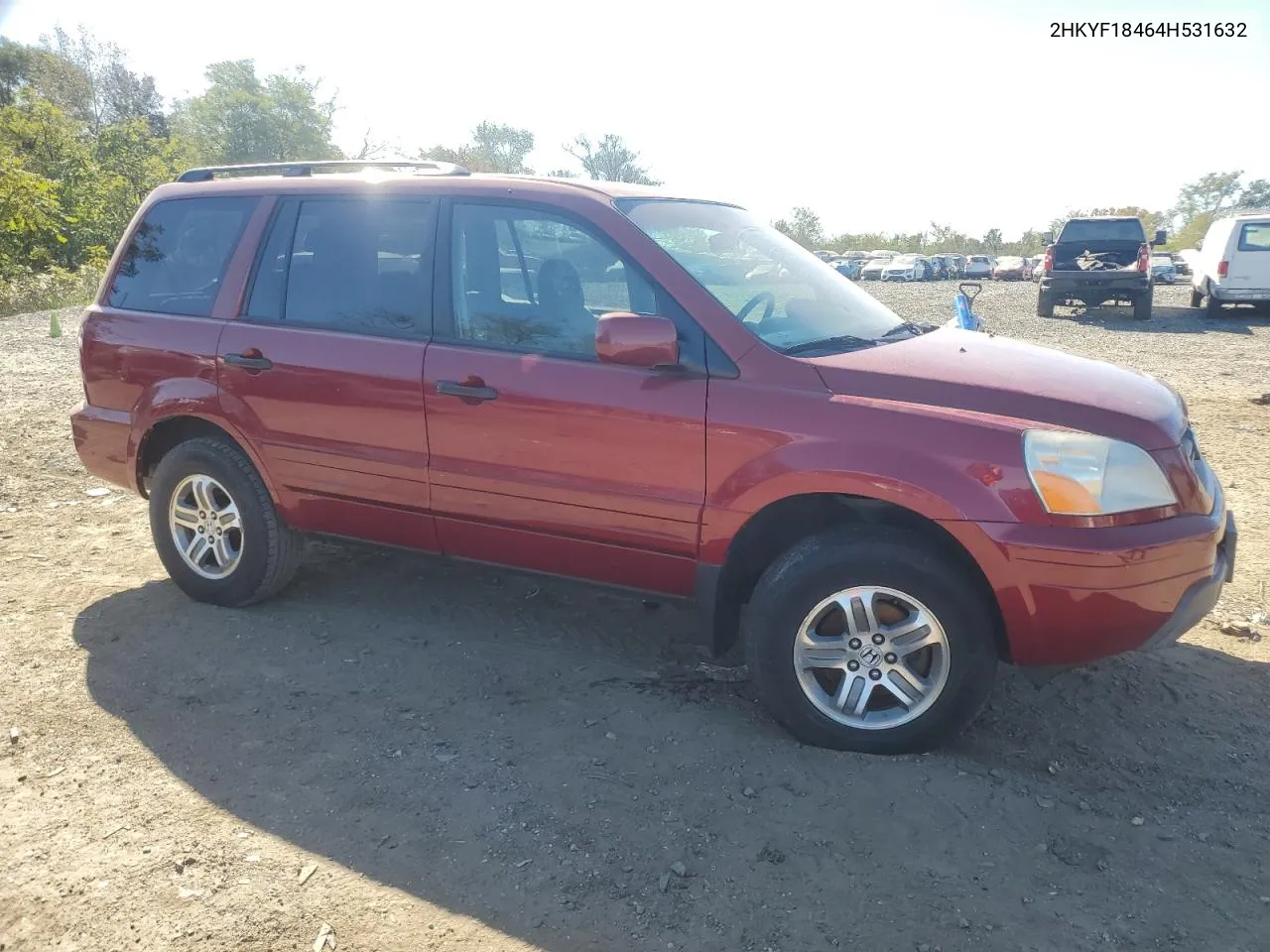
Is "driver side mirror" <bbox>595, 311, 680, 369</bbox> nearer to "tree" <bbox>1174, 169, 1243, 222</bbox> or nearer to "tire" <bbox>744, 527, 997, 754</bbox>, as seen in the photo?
"tire" <bbox>744, 527, 997, 754</bbox>

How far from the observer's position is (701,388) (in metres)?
3.38

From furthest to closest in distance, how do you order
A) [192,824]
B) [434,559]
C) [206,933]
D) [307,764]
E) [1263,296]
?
1. [1263,296]
2. [434,559]
3. [307,764]
4. [192,824]
5. [206,933]

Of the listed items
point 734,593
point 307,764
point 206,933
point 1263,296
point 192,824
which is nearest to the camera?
point 206,933

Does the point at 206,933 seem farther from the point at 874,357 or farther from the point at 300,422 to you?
the point at 874,357

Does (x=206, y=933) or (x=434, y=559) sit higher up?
(x=434, y=559)

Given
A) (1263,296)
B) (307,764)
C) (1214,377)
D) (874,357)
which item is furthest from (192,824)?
(1263,296)

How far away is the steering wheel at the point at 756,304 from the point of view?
139 inches

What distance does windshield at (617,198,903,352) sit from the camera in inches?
142

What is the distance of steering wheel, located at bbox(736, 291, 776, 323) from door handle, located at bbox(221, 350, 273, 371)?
6.74 feet

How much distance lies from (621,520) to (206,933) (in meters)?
1.80

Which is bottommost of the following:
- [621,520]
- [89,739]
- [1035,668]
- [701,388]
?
[89,739]

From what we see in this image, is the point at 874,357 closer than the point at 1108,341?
Yes

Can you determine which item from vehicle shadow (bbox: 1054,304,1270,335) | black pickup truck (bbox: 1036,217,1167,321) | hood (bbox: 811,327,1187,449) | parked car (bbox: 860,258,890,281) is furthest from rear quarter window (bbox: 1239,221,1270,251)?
parked car (bbox: 860,258,890,281)

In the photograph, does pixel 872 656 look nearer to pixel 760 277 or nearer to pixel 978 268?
pixel 760 277
